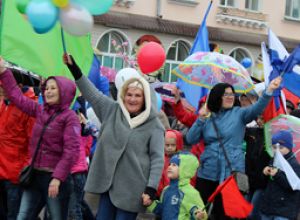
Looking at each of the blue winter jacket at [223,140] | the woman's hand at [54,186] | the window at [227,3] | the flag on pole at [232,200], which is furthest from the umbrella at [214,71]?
the window at [227,3]

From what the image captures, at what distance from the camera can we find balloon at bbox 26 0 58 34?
5086 mm

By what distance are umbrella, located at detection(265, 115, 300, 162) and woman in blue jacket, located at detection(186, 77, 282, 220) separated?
0.38 m

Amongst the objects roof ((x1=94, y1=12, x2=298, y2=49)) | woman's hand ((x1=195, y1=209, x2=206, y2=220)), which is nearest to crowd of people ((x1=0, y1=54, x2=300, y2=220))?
woman's hand ((x1=195, y1=209, x2=206, y2=220))

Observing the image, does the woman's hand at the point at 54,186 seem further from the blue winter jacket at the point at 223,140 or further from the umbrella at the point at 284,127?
the umbrella at the point at 284,127

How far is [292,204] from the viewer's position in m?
6.78

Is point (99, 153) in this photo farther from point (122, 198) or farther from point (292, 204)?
point (292, 204)

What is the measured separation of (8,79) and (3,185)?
3.74ft

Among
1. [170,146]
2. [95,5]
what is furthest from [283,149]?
[95,5]

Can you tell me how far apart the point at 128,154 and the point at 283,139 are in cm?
205

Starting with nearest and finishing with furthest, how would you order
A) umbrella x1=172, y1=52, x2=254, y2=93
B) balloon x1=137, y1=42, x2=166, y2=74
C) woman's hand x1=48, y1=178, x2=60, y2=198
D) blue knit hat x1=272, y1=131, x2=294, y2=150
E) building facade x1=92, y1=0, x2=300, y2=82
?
woman's hand x1=48, y1=178, x2=60, y2=198 → blue knit hat x1=272, y1=131, x2=294, y2=150 → umbrella x1=172, y1=52, x2=254, y2=93 → balloon x1=137, y1=42, x2=166, y2=74 → building facade x1=92, y1=0, x2=300, y2=82

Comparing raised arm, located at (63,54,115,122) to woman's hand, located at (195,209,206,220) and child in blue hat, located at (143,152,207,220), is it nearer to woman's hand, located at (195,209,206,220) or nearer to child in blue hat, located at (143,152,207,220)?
child in blue hat, located at (143,152,207,220)

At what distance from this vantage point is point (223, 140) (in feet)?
21.7

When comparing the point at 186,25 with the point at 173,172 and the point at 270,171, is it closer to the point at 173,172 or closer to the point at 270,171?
the point at 270,171

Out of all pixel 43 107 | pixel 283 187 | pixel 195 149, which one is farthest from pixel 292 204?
pixel 43 107
